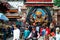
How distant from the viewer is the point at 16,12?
37.6 metres

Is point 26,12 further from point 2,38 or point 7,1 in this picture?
point 2,38

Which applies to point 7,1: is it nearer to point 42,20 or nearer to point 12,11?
point 12,11

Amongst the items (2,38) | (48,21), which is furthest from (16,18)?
(2,38)

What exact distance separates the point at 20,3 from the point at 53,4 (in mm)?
3222

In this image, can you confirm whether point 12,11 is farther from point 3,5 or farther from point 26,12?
point 3,5

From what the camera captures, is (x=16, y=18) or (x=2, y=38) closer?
(x=2, y=38)

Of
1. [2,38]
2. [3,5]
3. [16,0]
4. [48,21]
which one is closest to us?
[2,38]

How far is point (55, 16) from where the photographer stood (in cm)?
3656

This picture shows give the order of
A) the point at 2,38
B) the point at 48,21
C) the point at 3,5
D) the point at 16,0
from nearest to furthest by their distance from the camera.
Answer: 1. the point at 2,38
2. the point at 3,5
3. the point at 48,21
4. the point at 16,0

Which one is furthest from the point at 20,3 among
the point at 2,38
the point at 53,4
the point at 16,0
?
the point at 2,38

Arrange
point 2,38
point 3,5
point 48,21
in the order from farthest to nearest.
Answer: point 48,21 < point 3,5 < point 2,38

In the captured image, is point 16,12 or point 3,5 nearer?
point 3,5

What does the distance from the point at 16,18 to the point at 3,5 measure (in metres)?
3.84

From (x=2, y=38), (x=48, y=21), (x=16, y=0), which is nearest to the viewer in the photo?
(x=2, y=38)
